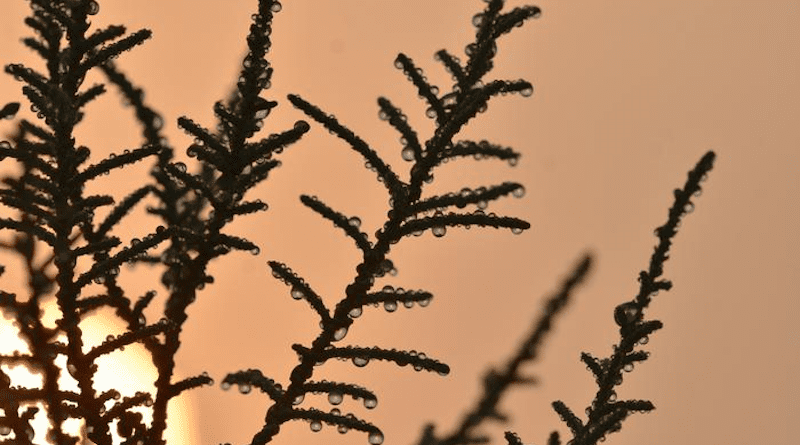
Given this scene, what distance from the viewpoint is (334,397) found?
7.05 ft

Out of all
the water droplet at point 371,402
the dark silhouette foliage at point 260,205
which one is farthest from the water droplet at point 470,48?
the water droplet at point 371,402

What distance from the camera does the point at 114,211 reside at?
2.53 m

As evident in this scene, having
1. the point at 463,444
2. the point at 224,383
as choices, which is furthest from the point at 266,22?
the point at 463,444

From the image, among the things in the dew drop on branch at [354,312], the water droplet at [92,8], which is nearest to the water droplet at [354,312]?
the dew drop on branch at [354,312]

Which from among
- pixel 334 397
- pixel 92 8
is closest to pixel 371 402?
pixel 334 397

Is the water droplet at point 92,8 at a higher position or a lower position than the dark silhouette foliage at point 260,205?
higher

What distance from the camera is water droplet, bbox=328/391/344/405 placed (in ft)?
6.98

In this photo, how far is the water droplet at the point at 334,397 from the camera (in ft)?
6.98

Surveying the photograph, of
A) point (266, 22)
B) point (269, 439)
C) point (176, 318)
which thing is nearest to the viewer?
point (266, 22)

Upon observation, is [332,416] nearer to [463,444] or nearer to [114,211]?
[114,211]

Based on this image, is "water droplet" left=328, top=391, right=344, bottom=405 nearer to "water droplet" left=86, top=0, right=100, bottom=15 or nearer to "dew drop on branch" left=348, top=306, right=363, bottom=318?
"dew drop on branch" left=348, top=306, right=363, bottom=318

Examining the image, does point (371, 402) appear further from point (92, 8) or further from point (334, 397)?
point (92, 8)

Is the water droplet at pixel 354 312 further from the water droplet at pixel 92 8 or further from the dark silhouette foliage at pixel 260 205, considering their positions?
the water droplet at pixel 92 8

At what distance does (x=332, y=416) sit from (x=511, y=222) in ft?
2.16
